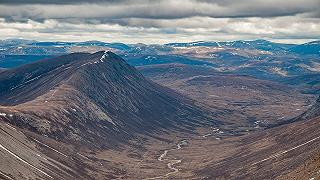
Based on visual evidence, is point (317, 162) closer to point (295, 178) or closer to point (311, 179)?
point (295, 178)

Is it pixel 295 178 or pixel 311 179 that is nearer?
pixel 311 179

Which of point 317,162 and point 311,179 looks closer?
point 311,179

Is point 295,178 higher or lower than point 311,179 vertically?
lower

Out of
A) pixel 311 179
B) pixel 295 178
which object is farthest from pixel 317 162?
pixel 311 179
